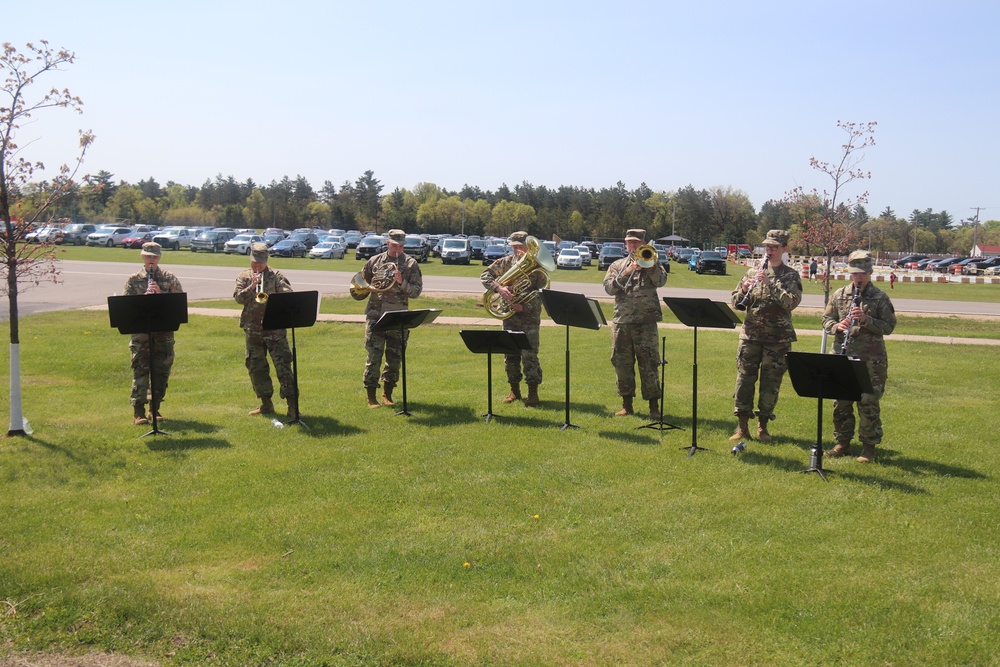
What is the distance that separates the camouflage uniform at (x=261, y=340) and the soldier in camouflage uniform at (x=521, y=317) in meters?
2.74

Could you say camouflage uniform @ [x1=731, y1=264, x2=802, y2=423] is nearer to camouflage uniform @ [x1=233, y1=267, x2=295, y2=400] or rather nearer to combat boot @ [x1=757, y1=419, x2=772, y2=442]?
combat boot @ [x1=757, y1=419, x2=772, y2=442]

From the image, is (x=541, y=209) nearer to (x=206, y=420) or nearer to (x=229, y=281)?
(x=229, y=281)

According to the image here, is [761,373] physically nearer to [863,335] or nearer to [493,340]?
[863,335]

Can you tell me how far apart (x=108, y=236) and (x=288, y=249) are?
49.1 feet

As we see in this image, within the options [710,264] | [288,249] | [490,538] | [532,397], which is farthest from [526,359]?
[288,249]

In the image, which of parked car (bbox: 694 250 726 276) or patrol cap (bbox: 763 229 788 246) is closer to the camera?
patrol cap (bbox: 763 229 788 246)

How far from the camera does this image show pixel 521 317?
439 inches

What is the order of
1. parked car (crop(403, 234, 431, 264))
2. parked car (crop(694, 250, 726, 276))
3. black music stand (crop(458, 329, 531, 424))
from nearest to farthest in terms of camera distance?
1. black music stand (crop(458, 329, 531, 424))
2. parked car (crop(694, 250, 726, 276))
3. parked car (crop(403, 234, 431, 264))

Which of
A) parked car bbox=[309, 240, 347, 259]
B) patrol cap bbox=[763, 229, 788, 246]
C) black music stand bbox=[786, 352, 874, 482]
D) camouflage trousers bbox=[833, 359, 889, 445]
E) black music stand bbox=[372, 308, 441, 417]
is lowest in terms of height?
camouflage trousers bbox=[833, 359, 889, 445]

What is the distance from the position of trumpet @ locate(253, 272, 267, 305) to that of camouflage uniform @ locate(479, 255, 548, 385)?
2762mm

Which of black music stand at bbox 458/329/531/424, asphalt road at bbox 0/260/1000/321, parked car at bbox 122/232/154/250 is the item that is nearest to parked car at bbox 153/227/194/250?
parked car at bbox 122/232/154/250

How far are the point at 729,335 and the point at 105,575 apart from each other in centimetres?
1577

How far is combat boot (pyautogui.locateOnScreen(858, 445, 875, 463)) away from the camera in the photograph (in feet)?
28.6

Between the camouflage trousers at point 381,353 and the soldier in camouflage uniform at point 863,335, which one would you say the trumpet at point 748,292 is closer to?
the soldier in camouflage uniform at point 863,335
